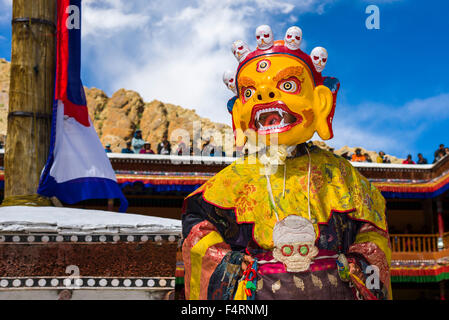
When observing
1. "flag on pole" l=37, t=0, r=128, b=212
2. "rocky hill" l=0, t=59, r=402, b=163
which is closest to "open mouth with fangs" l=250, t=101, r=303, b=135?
"flag on pole" l=37, t=0, r=128, b=212

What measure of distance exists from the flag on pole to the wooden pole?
8 cm

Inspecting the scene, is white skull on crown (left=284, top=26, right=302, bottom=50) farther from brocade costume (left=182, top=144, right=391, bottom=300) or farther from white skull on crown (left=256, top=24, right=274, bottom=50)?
brocade costume (left=182, top=144, right=391, bottom=300)

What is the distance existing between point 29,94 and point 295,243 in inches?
94.2

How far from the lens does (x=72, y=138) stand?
454 centimetres

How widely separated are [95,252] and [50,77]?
1808 millimetres

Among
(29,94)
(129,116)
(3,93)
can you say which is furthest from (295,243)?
(3,93)

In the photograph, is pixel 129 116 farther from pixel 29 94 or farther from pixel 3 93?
pixel 29 94

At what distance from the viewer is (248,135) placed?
166 inches

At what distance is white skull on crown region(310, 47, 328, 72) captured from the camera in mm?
4199

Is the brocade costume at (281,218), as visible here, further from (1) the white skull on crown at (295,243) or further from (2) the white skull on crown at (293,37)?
(2) the white skull on crown at (293,37)

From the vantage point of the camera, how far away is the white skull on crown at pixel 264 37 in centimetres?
413
